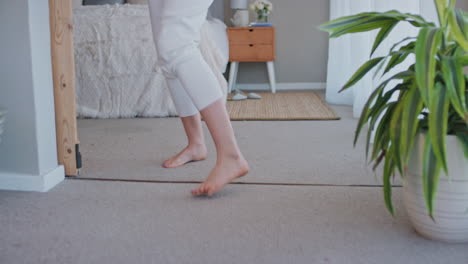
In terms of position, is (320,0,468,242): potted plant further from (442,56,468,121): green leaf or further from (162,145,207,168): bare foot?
(162,145,207,168): bare foot

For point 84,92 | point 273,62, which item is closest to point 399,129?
point 84,92

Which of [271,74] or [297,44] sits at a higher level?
[297,44]

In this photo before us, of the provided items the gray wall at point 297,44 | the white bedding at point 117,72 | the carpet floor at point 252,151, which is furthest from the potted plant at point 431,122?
the gray wall at point 297,44

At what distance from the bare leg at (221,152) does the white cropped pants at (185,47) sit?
1.2 inches

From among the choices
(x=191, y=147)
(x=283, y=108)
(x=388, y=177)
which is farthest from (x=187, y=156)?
(x=283, y=108)

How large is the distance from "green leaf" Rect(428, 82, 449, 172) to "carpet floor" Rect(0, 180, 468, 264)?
249 mm

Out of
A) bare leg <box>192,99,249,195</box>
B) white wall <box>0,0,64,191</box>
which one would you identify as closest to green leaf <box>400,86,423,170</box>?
bare leg <box>192,99,249,195</box>

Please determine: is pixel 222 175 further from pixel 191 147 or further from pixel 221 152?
pixel 191 147

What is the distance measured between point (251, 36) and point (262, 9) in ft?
0.99

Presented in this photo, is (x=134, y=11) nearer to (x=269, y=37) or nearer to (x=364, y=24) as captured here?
(x=269, y=37)

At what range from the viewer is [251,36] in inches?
164

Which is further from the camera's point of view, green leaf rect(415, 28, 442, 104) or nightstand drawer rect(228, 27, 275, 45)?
nightstand drawer rect(228, 27, 275, 45)

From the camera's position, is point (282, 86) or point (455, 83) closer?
point (455, 83)

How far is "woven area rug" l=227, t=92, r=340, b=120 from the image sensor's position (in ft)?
9.24
